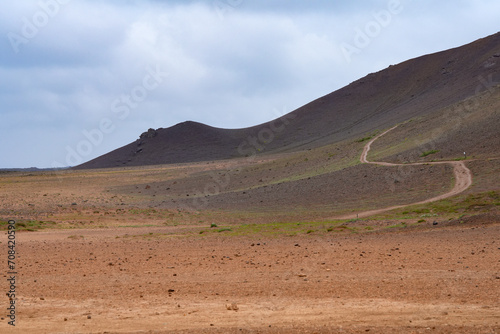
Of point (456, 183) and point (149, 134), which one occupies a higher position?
point (149, 134)

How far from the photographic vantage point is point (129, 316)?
9133mm

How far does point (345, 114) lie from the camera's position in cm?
11444

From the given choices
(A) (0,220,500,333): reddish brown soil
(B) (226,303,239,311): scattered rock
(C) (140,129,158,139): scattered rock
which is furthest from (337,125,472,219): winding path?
(C) (140,129,158,139): scattered rock

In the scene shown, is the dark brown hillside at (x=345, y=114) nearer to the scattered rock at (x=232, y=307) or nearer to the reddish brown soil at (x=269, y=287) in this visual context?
the reddish brown soil at (x=269, y=287)

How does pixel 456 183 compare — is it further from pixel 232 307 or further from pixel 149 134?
pixel 149 134

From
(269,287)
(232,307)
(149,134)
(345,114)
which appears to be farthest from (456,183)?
(149,134)

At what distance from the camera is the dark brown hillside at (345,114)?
89688 mm

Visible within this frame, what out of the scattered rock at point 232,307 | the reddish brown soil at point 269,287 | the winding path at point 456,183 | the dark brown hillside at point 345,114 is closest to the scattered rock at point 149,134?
the dark brown hillside at point 345,114

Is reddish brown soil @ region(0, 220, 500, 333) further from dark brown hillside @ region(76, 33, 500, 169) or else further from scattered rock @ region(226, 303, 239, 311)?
dark brown hillside @ region(76, 33, 500, 169)

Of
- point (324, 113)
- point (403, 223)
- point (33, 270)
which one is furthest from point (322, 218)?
point (324, 113)

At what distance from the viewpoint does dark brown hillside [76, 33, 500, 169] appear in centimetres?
8969

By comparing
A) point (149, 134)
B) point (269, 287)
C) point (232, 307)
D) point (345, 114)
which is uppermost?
point (149, 134)

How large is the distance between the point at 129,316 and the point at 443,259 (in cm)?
767

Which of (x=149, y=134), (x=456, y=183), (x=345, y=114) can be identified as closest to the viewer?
(x=456, y=183)
